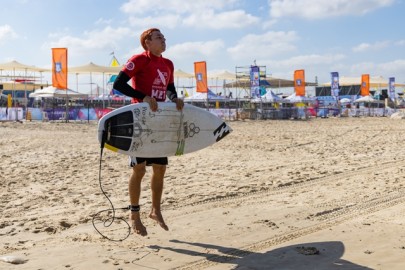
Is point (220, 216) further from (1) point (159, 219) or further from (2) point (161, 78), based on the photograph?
(2) point (161, 78)

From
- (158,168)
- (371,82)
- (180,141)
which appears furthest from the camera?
(371,82)

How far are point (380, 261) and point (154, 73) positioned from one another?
240cm

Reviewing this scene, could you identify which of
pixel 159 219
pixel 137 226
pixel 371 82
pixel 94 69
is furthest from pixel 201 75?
pixel 371 82

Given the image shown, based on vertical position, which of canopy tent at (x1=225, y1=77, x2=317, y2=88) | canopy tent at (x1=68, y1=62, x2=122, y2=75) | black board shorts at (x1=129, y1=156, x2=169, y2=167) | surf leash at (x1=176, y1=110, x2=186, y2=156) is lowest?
black board shorts at (x1=129, y1=156, x2=169, y2=167)

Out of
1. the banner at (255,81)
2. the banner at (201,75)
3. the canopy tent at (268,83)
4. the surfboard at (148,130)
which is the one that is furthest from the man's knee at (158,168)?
the canopy tent at (268,83)

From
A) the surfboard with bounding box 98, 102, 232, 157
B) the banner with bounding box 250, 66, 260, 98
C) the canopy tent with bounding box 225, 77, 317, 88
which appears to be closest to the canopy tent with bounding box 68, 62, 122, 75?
the canopy tent with bounding box 225, 77, 317, 88

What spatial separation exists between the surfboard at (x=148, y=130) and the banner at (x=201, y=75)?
88.8ft

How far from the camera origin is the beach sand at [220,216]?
138 inches

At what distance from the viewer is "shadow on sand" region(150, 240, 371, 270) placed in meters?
3.29

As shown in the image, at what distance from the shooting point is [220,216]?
4859 mm

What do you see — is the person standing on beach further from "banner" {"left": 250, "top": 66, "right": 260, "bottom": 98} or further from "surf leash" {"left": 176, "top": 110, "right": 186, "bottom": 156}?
"banner" {"left": 250, "top": 66, "right": 260, "bottom": 98}

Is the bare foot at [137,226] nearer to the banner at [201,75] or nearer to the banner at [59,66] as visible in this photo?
the banner at [59,66]

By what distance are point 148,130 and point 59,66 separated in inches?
930

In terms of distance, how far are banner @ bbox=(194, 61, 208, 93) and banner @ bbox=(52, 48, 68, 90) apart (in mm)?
8885
